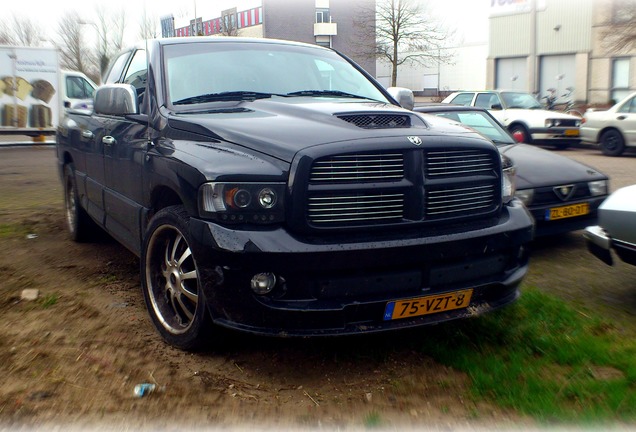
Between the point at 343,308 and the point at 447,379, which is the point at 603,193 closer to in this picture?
the point at 447,379

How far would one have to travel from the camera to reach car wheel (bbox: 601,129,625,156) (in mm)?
16250

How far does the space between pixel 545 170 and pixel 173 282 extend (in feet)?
13.4

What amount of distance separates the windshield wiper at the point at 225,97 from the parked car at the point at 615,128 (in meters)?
13.6

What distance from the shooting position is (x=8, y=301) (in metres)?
4.95

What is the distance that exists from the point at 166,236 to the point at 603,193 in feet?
15.1

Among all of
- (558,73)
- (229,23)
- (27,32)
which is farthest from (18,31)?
(558,73)

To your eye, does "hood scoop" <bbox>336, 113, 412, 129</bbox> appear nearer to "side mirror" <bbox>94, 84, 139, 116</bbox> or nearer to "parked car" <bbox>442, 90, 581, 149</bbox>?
"side mirror" <bbox>94, 84, 139, 116</bbox>

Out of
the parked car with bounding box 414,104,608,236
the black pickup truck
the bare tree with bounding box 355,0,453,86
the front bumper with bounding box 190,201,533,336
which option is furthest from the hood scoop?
the bare tree with bounding box 355,0,453,86

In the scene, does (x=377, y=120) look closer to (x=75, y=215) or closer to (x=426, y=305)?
(x=426, y=305)

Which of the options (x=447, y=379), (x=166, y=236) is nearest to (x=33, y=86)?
(x=166, y=236)

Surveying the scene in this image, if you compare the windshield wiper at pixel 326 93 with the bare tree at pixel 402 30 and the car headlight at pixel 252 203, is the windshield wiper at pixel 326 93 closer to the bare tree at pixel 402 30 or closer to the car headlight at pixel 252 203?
the car headlight at pixel 252 203

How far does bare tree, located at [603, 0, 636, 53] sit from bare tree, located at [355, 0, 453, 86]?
8496mm

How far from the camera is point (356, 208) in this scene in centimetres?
351

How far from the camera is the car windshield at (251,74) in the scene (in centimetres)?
467
